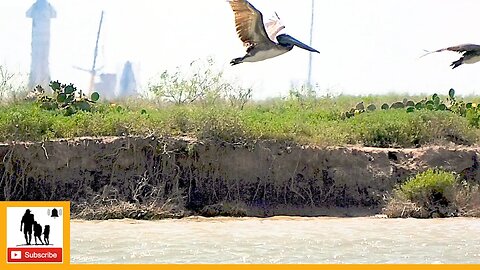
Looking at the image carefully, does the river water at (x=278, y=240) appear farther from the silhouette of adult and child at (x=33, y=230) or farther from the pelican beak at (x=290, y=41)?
the pelican beak at (x=290, y=41)

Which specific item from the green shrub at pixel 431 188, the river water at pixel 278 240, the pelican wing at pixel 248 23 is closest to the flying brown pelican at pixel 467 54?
the green shrub at pixel 431 188

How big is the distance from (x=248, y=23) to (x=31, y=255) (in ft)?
17.9

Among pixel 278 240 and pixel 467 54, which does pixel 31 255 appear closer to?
pixel 278 240

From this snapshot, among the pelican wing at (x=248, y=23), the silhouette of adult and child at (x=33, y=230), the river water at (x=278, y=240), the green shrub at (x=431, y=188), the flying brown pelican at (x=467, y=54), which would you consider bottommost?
the river water at (x=278, y=240)

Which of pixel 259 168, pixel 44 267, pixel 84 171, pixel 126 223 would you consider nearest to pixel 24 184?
pixel 84 171

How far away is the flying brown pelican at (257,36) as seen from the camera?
1340 centimetres

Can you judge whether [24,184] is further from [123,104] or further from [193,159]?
[123,104]

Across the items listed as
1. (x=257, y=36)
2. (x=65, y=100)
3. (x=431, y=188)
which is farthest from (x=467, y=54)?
(x=65, y=100)

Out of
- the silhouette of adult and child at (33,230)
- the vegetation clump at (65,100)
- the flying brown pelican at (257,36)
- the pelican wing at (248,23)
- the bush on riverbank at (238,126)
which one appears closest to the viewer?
the silhouette of adult and child at (33,230)

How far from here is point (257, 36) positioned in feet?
46.3

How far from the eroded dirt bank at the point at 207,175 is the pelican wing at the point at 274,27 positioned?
211cm

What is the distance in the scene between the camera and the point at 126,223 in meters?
14.5

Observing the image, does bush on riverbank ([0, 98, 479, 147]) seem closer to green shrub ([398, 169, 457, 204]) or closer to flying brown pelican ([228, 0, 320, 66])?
green shrub ([398, 169, 457, 204])

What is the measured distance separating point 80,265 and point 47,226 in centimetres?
54
